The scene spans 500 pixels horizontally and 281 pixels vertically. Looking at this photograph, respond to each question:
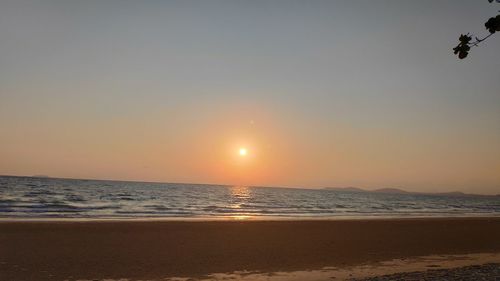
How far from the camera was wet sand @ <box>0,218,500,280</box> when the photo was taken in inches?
532

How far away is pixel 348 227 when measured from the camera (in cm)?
2727

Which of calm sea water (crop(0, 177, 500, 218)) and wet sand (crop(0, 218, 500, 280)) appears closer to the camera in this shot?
wet sand (crop(0, 218, 500, 280))

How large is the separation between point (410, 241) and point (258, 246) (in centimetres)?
836

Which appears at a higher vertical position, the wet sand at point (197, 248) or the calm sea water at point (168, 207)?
the calm sea water at point (168, 207)

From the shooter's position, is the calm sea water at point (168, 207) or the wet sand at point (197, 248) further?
the calm sea water at point (168, 207)

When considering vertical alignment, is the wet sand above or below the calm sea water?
below

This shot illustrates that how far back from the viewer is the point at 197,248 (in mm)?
17453

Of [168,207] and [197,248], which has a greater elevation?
[168,207]

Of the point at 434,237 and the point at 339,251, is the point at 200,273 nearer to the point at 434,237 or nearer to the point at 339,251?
the point at 339,251

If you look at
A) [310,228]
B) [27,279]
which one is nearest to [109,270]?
[27,279]

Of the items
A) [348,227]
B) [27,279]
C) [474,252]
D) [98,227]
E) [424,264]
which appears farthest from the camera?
[348,227]

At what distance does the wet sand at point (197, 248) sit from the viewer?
13.5 metres

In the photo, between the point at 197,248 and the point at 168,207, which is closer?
the point at 197,248

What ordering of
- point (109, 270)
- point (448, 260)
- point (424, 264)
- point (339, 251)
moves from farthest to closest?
point (339, 251)
point (448, 260)
point (424, 264)
point (109, 270)
